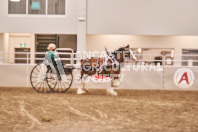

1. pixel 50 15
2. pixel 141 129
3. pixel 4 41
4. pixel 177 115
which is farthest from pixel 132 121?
pixel 4 41

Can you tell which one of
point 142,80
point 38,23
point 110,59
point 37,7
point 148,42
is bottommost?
point 142,80

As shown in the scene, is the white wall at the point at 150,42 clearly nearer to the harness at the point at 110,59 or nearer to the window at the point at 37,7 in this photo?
the window at the point at 37,7

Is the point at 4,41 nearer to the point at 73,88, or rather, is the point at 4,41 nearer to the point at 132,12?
the point at 73,88

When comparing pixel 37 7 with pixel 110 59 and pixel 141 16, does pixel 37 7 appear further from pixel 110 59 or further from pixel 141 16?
pixel 110 59

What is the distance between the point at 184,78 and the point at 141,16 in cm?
387

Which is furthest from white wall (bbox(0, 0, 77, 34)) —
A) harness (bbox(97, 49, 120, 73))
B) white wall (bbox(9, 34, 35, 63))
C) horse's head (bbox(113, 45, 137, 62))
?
horse's head (bbox(113, 45, 137, 62))

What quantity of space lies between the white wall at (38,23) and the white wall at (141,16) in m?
0.85

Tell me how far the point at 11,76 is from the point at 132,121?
10166mm

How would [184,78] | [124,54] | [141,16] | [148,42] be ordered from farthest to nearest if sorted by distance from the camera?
[148,42], [141,16], [184,78], [124,54]

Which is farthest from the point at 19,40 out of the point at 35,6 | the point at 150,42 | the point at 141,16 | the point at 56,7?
the point at 150,42

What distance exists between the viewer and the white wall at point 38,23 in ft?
61.9

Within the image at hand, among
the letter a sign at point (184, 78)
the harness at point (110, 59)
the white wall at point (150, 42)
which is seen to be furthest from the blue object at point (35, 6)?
the letter a sign at point (184, 78)

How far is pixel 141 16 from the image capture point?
1892 cm

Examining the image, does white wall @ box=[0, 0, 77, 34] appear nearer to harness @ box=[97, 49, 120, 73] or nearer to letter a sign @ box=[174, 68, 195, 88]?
letter a sign @ box=[174, 68, 195, 88]
